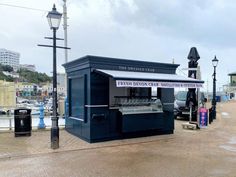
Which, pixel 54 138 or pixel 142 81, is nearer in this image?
pixel 54 138

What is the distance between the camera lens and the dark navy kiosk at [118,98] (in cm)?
861

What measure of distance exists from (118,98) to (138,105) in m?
0.82

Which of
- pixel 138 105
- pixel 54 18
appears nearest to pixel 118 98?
pixel 138 105

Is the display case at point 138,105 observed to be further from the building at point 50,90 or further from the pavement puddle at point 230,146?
the building at point 50,90

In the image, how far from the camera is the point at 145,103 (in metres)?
9.81

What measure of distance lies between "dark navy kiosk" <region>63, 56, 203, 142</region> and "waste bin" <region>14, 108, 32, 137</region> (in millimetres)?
1655

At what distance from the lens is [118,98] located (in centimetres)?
947

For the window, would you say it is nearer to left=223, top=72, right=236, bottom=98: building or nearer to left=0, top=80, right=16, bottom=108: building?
left=0, top=80, right=16, bottom=108: building

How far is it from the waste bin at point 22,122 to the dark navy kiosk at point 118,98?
165 centimetres

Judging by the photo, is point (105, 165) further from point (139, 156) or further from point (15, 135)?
point (15, 135)

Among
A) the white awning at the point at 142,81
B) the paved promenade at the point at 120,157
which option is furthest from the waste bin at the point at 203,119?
the white awning at the point at 142,81

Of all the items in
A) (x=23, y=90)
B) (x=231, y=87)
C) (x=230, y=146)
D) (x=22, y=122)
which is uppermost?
(x=231, y=87)

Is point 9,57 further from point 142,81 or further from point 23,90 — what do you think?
point 142,81

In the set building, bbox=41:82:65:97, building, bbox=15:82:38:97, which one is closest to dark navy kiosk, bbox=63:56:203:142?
building, bbox=41:82:65:97
